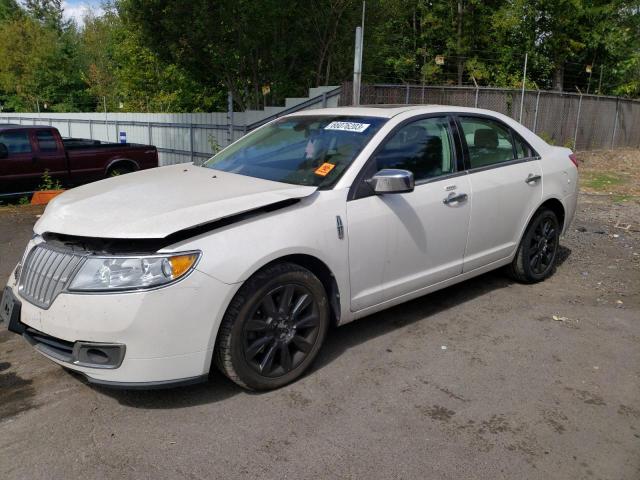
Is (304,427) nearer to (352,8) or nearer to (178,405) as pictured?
(178,405)

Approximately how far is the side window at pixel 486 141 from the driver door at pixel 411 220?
9.2 inches

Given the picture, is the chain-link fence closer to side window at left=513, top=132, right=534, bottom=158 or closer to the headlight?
side window at left=513, top=132, right=534, bottom=158

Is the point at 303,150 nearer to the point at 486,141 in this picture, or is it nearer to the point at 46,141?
the point at 486,141

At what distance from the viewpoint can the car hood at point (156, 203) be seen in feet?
10.1

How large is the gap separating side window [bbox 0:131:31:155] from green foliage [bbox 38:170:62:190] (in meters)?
0.50

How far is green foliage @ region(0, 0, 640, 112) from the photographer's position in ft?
47.8

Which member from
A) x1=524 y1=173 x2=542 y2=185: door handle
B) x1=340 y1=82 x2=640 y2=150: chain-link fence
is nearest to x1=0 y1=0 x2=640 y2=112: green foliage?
x1=340 y1=82 x2=640 y2=150: chain-link fence

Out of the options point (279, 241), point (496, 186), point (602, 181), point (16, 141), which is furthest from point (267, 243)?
point (602, 181)

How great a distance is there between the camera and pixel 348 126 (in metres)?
4.20

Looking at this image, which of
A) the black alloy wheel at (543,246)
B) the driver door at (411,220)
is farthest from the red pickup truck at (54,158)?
the black alloy wheel at (543,246)

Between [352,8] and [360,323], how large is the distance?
1299 centimetres

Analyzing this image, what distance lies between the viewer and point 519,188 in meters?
4.96

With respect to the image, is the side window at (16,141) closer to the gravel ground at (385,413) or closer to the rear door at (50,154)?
the rear door at (50,154)

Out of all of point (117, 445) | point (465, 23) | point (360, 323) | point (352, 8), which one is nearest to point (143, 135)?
point (352, 8)
